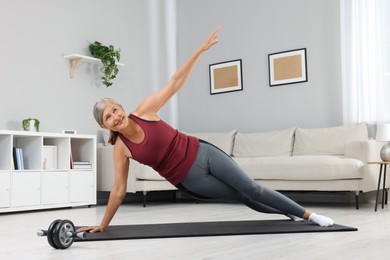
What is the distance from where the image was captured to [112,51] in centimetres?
554

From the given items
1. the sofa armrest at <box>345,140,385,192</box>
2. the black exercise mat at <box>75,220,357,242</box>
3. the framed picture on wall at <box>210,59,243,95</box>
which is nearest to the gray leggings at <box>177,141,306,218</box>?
the black exercise mat at <box>75,220,357,242</box>

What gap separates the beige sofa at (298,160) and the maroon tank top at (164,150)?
6.54 feet

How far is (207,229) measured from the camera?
2744mm

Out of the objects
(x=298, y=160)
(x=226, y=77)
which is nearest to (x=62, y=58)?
(x=226, y=77)

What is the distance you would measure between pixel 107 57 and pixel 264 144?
1.98 metres

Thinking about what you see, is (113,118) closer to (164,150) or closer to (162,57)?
(164,150)

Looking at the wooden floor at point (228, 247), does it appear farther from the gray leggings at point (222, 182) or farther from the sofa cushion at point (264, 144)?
the sofa cushion at point (264, 144)

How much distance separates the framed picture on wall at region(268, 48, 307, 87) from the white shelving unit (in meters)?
2.17

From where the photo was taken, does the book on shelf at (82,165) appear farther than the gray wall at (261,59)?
No

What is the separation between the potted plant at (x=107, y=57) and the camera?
17.9ft

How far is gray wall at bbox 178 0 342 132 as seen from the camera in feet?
17.4

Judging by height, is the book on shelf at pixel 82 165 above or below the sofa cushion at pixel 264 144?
below

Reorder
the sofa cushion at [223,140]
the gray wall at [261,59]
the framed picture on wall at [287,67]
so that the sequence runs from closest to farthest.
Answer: the gray wall at [261,59], the framed picture on wall at [287,67], the sofa cushion at [223,140]

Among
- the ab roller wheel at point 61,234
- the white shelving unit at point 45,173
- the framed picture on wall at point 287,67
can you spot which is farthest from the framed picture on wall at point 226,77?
the ab roller wheel at point 61,234
